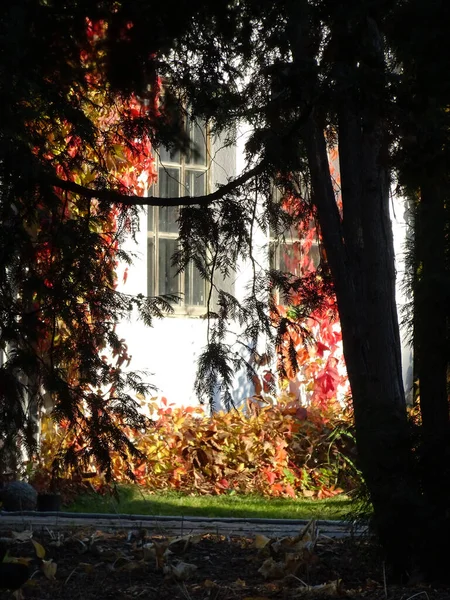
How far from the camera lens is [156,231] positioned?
10.7 m

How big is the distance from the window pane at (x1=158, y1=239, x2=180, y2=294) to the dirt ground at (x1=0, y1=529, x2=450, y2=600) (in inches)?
211

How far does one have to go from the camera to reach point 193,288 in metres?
10.9

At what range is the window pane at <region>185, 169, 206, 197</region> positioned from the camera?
A: 36.2 ft

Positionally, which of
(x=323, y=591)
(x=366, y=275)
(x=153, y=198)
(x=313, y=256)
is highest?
(x=313, y=256)

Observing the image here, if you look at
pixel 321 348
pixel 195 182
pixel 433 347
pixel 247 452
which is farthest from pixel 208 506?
pixel 433 347

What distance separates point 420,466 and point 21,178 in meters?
2.19

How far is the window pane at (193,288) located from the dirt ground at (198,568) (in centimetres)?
556

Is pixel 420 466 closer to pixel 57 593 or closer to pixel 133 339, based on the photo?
pixel 57 593

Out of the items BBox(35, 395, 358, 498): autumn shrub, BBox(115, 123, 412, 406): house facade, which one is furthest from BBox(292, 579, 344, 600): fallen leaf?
BBox(115, 123, 412, 406): house facade

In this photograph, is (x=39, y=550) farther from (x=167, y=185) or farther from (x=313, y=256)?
(x=313, y=256)

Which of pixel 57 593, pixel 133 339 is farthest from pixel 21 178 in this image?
pixel 133 339

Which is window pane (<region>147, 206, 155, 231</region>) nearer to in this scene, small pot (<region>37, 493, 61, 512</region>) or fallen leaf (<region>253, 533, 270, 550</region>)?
small pot (<region>37, 493, 61, 512</region>)

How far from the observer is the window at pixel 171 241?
418 inches

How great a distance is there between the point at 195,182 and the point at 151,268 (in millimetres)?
1188
